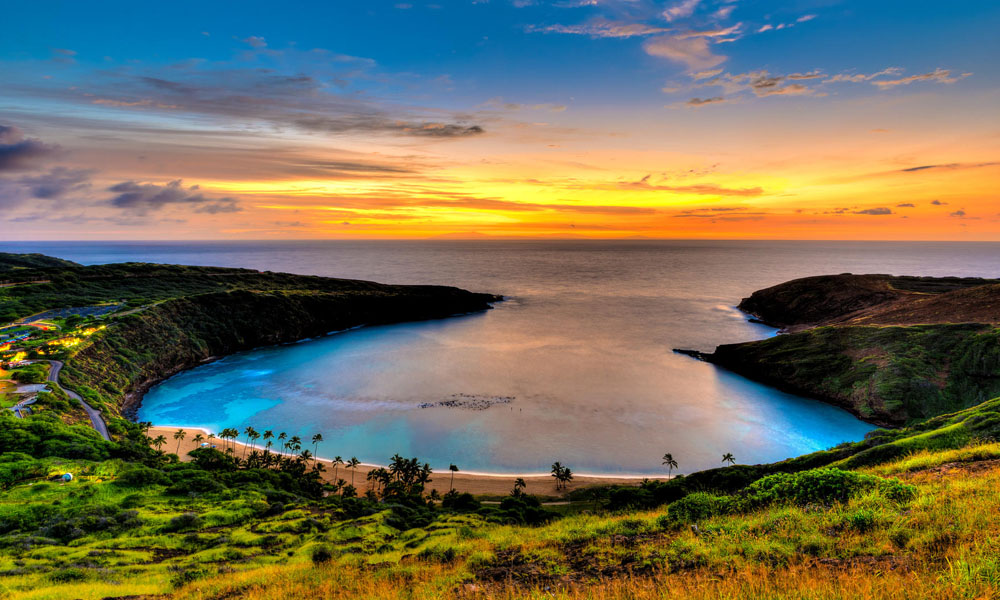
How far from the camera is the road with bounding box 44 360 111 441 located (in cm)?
4240

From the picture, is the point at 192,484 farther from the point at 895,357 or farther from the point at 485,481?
the point at 895,357

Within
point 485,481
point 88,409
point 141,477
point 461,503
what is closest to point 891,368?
point 485,481

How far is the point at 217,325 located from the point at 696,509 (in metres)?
104

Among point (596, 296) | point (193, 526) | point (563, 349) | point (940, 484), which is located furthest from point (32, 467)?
point (596, 296)

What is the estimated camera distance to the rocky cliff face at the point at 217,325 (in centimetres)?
6025

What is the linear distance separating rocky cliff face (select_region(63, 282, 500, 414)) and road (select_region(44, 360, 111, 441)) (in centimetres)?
93

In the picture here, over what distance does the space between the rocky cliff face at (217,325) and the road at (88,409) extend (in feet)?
3.04

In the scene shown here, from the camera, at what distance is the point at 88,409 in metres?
45.7

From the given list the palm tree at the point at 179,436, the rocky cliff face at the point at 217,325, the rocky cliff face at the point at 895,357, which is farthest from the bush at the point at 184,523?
the rocky cliff face at the point at 895,357

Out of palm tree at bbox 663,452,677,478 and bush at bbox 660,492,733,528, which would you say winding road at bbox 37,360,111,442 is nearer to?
bush at bbox 660,492,733,528

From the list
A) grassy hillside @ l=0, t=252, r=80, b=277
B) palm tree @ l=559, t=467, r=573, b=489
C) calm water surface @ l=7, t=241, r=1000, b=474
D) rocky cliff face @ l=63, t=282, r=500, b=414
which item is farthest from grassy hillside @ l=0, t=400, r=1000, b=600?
grassy hillside @ l=0, t=252, r=80, b=277

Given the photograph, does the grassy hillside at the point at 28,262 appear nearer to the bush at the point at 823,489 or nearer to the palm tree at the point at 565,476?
the palm tree at the point at 565,476

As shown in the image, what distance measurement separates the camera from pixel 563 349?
304 ft

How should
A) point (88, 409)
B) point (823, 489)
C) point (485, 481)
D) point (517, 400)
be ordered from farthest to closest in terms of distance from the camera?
1. point (517, 400)
2. point (88, 409)
3. point (485, 481)
4. point (823, 489)
